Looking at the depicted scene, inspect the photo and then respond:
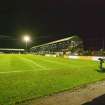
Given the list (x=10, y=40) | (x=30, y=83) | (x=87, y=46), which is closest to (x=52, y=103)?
(x=30, y=83)

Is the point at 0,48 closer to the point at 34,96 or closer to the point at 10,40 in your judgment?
the point at 10,40

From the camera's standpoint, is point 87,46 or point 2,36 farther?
point 2,36

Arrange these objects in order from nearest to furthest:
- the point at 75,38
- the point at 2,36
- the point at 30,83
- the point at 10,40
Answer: the point at 30,83 < the point at 75,38 < the point at 2,36 < the point at 10,40

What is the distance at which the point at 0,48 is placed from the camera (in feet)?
632

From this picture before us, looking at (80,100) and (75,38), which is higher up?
(75,38)

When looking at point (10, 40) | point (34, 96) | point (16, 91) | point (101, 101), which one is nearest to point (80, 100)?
point (101, 101)

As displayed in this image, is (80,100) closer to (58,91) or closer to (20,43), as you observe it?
(58,91)

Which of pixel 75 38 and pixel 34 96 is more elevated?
pixel 75 38

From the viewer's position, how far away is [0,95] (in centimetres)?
1105

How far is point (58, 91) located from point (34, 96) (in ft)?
5.69

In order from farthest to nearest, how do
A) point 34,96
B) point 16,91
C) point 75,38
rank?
1. point 75,38
2. point 16,91
3. point 34,96

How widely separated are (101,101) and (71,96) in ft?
5.12

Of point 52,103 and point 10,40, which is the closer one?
point 52,103

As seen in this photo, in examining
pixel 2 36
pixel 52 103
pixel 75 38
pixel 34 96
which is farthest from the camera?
pixel 2 36
